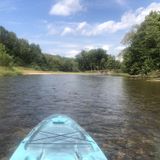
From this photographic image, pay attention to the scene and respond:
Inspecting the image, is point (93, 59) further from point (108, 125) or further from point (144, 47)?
point (108, 125)

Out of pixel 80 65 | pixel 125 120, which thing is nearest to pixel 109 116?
pixel 125 120

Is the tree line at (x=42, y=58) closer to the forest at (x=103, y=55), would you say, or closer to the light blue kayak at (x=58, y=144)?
the forest at (x=103, y=55)

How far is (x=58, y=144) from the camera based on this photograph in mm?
10086

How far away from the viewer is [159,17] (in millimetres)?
85875

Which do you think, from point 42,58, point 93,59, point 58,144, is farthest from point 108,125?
point 93,59

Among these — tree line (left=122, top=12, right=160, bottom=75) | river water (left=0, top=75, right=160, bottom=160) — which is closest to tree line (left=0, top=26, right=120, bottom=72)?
tree line (left=122, top=12, right=160, bottom=75)

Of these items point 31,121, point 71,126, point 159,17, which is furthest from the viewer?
point 159,17

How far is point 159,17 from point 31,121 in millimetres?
73993

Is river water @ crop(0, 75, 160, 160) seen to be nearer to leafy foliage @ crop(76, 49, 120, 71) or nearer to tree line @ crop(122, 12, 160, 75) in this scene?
tree line @ crop(122, 12, 160, 75)

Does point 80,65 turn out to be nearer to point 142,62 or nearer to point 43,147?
point 142,62

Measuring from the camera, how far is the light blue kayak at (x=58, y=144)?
28.3 feet

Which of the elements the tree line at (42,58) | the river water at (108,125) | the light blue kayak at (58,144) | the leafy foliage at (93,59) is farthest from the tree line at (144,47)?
the leafy foliage at (93,59)

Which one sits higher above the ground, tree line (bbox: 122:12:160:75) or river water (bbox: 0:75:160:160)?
tree line (bbox: 122:12:160:75)

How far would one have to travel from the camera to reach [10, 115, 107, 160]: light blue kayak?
864 centimetres
